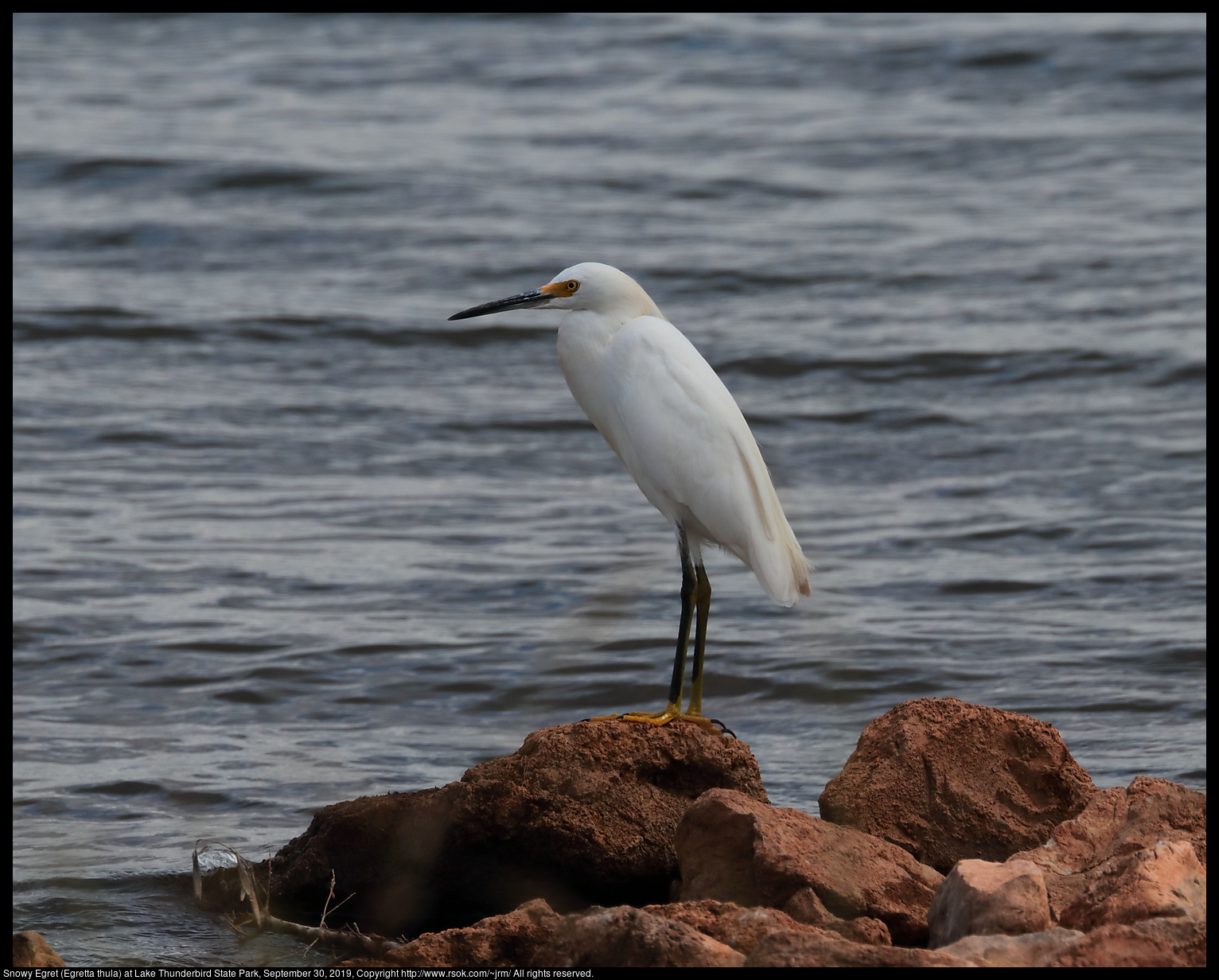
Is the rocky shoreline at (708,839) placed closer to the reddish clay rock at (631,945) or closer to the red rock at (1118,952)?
the reddish clay rock at (631,945)

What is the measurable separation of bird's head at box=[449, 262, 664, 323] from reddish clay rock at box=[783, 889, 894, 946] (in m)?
1.97

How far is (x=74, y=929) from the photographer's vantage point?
437 cm

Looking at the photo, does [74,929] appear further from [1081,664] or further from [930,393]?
[930,393]

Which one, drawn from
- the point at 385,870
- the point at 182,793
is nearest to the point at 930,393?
the point at 182,793

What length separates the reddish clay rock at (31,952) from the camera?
335 cm

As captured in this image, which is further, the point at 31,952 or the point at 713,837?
the point at 713,837

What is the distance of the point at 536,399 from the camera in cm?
1188

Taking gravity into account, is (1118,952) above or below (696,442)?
below

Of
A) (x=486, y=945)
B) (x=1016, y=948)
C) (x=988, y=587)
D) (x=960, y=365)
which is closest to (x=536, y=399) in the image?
(x=960, y=365)

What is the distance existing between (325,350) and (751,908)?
1015 cm

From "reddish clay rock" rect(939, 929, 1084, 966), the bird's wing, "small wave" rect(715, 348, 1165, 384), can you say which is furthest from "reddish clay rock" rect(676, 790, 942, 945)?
"small wave" rect(715, 348, 1165, 384)

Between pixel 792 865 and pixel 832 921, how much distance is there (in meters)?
0.18

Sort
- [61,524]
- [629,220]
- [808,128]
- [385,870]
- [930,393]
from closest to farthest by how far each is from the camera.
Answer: [385,870] < [61,524] < [930,393] < [629,220] < [808,128]

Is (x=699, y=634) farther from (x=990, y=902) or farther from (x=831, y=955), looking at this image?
(x=831, y=955)
